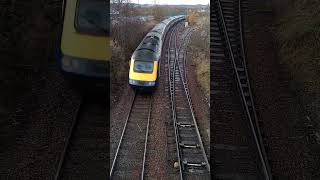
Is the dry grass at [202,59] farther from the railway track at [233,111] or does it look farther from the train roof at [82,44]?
the train roof at [82,44]

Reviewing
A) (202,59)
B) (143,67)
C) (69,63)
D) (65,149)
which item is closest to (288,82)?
(69,63)

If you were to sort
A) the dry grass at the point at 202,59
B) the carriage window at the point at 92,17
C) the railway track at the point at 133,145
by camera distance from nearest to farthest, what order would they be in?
the carriage window at the point at 92,17 → the railway track at the point at 133,145 → the dry grass at the point at 202,59

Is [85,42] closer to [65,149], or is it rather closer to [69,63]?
[69,63]

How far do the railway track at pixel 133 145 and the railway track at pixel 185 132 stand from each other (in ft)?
3.24

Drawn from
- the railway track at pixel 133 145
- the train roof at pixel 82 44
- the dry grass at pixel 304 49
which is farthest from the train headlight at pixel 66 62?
the dry grass at pixel 304 49

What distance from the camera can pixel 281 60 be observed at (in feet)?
39.7

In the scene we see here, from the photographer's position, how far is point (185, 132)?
13.0m

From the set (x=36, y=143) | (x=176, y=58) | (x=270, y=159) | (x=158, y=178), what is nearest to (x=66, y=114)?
(x=36, y=143)

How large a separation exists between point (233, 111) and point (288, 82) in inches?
79.3

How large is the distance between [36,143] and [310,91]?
7004mm

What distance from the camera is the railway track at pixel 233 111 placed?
8.90 metres

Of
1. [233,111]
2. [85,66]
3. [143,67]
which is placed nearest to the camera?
[85,66]

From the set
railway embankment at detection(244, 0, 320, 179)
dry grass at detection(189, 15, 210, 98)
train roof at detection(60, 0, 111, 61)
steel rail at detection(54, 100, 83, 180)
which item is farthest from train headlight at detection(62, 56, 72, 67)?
dry grass at detection(189, 15, 210, 98)

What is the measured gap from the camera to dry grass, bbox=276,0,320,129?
1024 cm
